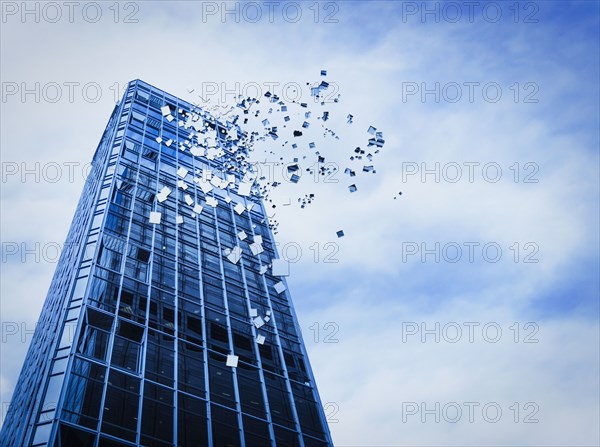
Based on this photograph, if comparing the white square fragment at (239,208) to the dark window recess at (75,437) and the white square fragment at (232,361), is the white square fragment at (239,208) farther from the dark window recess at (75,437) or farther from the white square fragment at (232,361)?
the dark window recess at (75,437)

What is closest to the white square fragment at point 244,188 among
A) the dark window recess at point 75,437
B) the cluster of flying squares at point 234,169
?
the cluster of flying squares at point 234,169

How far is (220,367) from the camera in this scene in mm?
18828

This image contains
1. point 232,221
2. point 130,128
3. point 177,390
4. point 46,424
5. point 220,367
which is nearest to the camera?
point 46,424

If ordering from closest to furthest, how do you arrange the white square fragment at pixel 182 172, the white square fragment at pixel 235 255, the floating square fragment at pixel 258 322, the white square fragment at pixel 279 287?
the floating square fragment at pixel 258 322 < the white square fragment at pixel 279 287 < the white square fragment at pixel 235 255 < the white square fragment at pixel 182 172

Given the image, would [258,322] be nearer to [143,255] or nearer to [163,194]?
[143,255]

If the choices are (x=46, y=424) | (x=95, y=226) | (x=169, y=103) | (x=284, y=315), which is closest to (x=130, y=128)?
(x=169, y=103)

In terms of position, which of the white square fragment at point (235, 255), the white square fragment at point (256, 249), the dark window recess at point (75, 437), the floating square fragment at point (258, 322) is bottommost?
the dark window recess at point (75, 437)

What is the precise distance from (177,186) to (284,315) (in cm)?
915

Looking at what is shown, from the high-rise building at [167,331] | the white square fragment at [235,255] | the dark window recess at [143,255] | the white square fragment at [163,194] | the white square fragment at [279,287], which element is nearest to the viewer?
the high-rise building at [167,331]

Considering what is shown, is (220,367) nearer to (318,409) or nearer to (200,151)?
(318,409)

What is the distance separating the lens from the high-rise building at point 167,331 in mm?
15031

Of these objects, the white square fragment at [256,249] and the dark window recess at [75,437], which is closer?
the dark window recess at [75,437]

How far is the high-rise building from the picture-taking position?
49.3 feet

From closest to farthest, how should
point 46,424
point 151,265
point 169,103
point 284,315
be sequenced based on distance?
point 46,424
point 151,265
point 284,315
point 169,103
